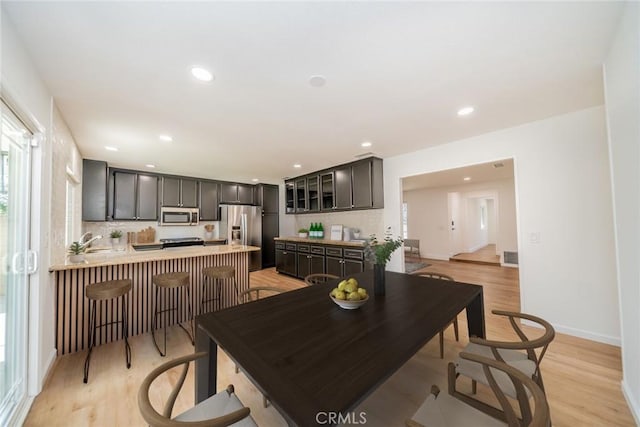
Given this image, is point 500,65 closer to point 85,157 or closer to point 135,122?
point 135,122

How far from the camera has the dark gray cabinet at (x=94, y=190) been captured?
4.11 meters

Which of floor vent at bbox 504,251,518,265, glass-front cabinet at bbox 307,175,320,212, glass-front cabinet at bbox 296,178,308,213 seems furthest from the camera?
floor vent at bbox 504,251,518,265

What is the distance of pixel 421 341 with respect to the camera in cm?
113

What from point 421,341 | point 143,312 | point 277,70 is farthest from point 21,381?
point 277,70

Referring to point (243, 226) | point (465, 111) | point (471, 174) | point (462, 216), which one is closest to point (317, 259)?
point (243, 226)

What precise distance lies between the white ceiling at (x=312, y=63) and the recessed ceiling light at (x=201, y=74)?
71 mm

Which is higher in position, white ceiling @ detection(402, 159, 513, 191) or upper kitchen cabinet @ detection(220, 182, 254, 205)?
white ceiling @ detection(402, 159, 513, 191)

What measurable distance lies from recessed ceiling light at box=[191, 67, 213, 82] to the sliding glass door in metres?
1.10

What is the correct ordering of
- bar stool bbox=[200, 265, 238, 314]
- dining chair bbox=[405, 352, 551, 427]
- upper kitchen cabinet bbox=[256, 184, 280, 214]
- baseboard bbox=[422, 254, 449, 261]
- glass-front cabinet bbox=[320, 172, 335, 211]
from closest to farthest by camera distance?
dining chair bbox=[405, 352, 551, 427], bar stool bbox=[200, 265, 238, 314], glass-front cabinet bbox=[320, 172, 335, 211], upper kitchen cabinet bbox=[256, 184, 280, 214], baseboard bbox=[422, 254, 449, 261]

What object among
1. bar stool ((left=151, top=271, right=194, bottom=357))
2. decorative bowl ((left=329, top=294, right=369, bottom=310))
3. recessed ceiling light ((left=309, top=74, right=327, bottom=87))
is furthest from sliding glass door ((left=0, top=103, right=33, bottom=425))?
decorative bowl ((left=329, top=294, right=369, bottom=310))

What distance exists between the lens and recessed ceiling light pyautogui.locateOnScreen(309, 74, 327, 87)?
1.83 metres

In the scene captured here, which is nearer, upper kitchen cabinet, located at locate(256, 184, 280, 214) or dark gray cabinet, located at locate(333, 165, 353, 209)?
dark gray cabinet, located at locate(333, 165, 353, 209)

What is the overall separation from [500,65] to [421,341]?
1.96 metres

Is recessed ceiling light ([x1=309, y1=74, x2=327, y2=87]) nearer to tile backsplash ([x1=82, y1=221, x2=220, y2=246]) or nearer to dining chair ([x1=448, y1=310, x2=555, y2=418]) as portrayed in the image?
dining chair ([x1=448, y1=310, x2=555, y2=418])
